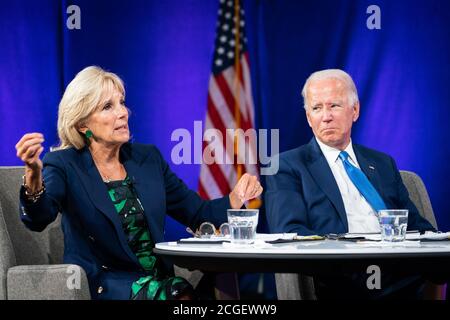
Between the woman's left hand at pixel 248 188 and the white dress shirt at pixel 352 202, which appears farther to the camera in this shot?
the white dress shirt at pixel 352 202

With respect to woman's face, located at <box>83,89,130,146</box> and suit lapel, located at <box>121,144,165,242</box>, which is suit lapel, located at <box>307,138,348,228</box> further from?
woman's face, located at <box>83,89,130,146</box>

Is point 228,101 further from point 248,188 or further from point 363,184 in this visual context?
point 248,188

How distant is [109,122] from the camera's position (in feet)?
10.7

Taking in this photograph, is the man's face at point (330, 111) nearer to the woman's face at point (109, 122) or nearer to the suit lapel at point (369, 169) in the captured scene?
the suit lapel at point (369, 169)

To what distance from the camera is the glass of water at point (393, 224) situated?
2.56 meters

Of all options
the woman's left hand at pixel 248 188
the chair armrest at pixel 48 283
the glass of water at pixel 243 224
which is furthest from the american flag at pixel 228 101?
the glass of water at pixel 243 224

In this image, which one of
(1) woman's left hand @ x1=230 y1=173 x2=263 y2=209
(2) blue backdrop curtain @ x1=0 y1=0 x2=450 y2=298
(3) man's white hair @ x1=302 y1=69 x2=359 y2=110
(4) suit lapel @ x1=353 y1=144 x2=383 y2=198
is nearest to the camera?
(1) woman's left hand @ x1=230 y1=173 x2=263 y2=209

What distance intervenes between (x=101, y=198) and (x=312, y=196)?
0.93 metres

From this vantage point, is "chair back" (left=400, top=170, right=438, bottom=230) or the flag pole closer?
"chair back" (left=400, top=170, right=438, bottom=230)

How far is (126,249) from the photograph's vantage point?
122 inches

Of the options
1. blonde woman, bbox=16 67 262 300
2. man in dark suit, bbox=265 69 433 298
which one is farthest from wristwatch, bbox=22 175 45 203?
man in dark suit, bbox=265 69 433 298

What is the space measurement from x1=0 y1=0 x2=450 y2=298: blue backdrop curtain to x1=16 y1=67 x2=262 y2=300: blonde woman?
146cm

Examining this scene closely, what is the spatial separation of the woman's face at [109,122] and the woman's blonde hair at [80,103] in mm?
25

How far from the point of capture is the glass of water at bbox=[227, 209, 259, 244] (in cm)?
254
